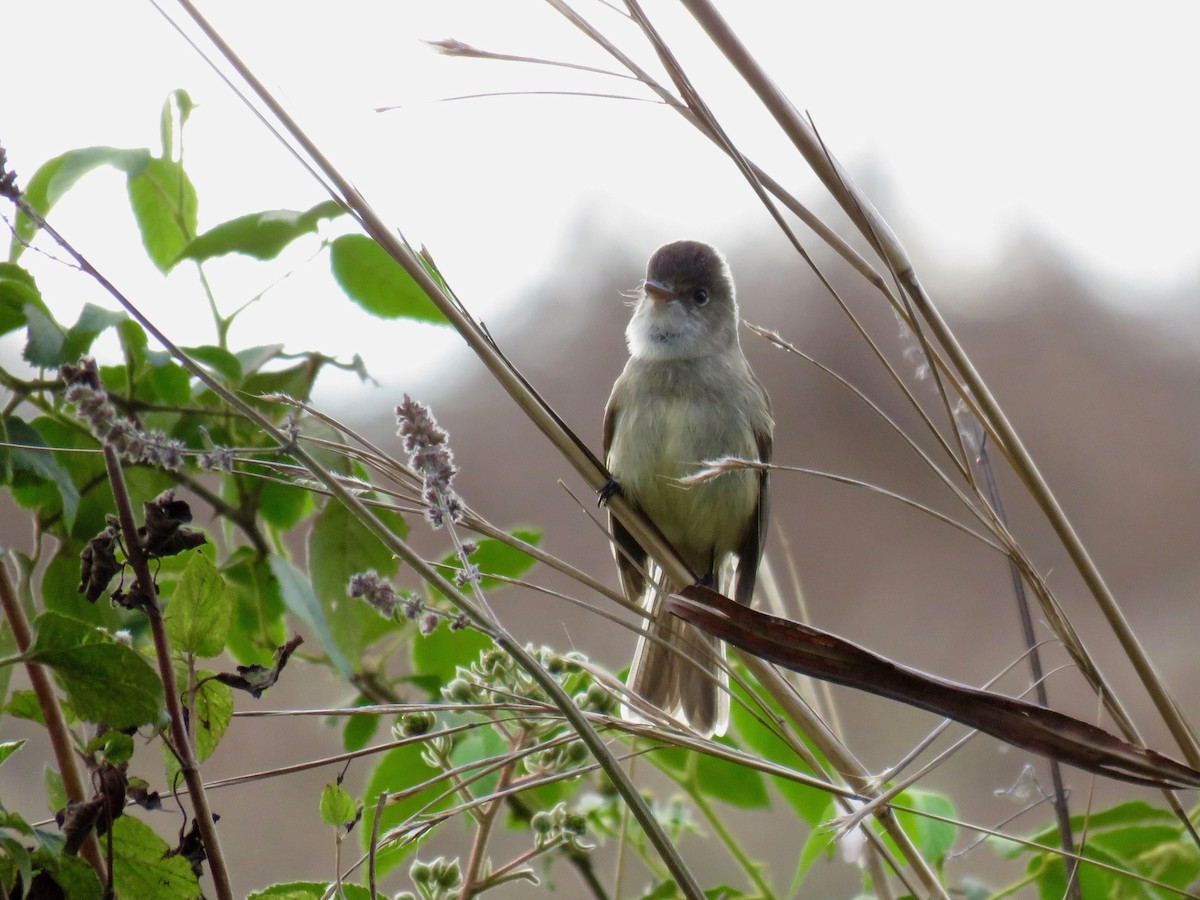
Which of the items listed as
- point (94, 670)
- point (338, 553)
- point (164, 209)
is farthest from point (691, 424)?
point (94, 670)

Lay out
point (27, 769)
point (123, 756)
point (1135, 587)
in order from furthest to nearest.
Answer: point (1135, 587) < point (27, 769) < point (123, 756)

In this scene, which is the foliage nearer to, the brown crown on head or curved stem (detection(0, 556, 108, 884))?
curved stem (detection(0, 556, 108, 884))

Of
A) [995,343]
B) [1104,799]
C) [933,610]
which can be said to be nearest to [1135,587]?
[933,610]

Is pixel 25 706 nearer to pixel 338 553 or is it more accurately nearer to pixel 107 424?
pixel 107 424

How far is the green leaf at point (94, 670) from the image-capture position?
2.47 ft

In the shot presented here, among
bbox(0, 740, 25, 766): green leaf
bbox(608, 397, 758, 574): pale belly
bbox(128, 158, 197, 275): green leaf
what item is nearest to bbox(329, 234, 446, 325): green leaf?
bbox(128, 158, 197, 275): green leaf

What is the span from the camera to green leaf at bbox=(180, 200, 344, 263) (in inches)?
53.6

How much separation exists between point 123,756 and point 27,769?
469 centimetres

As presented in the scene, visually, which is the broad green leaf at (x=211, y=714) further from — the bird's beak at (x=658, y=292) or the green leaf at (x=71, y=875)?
the bird's beak at (x=658, y=292)

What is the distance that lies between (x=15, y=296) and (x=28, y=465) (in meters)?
0.18

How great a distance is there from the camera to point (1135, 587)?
Answer: 9.06 meters

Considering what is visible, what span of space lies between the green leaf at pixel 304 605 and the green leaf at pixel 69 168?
1.62ft

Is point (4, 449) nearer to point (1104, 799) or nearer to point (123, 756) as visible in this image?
point (123, 756)

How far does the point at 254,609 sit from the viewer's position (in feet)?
4.39
